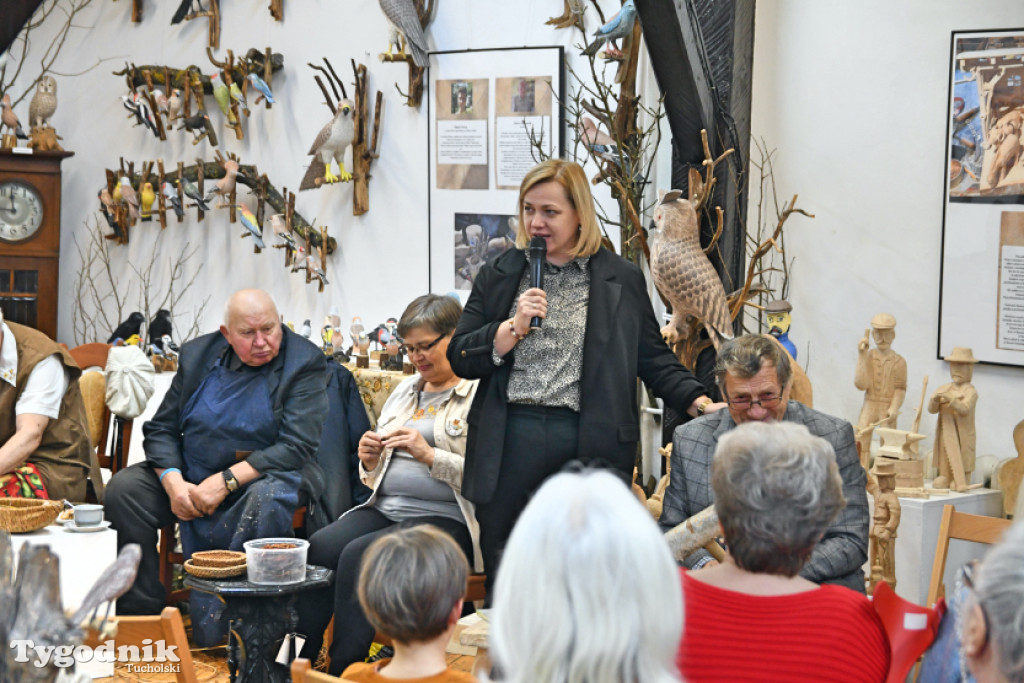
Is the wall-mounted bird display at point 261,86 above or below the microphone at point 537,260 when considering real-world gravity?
above

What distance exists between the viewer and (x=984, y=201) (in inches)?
170

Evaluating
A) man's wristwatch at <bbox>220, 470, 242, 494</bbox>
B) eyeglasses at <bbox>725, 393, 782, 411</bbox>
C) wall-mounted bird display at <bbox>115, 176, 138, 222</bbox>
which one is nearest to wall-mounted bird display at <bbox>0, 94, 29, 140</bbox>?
wall-mounted bird display at <bbox>115, 176, 138, 222</bbox>

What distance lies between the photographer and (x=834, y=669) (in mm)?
1646

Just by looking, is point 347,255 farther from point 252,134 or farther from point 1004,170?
point 1004,170

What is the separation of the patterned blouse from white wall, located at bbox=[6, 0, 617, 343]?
2620 millimetres

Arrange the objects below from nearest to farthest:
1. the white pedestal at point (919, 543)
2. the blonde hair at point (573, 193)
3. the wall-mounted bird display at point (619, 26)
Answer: the blonde hair at point (573, 193), the white pedestal at point (919, 543), the wall-mounted bird display at point (619, 26)

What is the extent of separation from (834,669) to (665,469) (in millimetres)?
3083

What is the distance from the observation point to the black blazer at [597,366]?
2807 millimetres

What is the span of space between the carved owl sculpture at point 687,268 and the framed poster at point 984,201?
1195 mm

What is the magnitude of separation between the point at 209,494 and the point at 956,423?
8.87ft

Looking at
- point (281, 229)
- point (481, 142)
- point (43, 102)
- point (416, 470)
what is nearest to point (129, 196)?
point (43, 102)

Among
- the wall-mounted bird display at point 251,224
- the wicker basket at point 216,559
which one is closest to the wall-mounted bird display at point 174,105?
the wall-mounted bird display at point 251,224

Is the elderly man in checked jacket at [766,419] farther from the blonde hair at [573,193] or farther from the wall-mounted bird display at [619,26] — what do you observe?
the wall-mounted bird display at [619,26]

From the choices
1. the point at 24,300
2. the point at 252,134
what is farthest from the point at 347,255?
the point at 24,300
